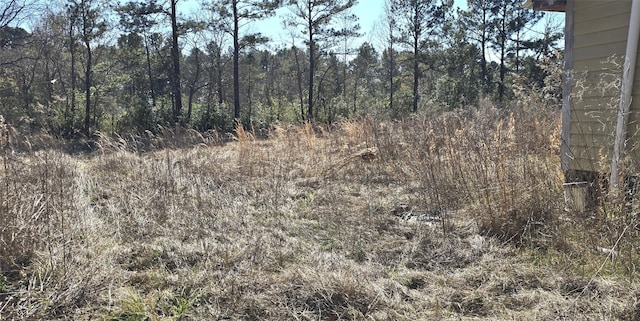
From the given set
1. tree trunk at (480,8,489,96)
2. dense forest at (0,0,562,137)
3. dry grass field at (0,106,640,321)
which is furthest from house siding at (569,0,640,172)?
tree trunk at (480,8,489,96)

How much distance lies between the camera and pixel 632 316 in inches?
72.1

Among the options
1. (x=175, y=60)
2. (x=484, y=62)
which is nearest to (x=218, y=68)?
(x=175, y=60)

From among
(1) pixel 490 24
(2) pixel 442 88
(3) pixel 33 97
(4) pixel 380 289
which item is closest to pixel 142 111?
(3) pixel 33 97

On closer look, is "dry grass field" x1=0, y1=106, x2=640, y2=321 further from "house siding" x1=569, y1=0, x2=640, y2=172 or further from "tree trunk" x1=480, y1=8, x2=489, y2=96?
"tree trunk" x1=480, y1=8, x2=489, y2=96

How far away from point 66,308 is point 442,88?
2156 cm

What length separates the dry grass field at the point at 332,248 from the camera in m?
2.13

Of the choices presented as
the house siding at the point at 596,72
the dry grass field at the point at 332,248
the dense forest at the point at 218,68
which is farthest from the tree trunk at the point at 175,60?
the house siding at the point at 596,72

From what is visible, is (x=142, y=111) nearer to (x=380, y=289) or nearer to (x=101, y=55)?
(x=101, y=55)

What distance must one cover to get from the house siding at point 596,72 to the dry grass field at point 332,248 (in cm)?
33

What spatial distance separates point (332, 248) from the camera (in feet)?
9.76

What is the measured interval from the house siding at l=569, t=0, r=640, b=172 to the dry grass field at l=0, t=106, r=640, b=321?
330mm

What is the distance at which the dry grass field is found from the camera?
213cm

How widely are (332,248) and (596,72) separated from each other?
2641mm

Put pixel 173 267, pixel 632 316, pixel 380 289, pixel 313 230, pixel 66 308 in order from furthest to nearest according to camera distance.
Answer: pixel 313 230, pixel 173 267, pixel 380 289, pixel 66 308, pixel 632 316
